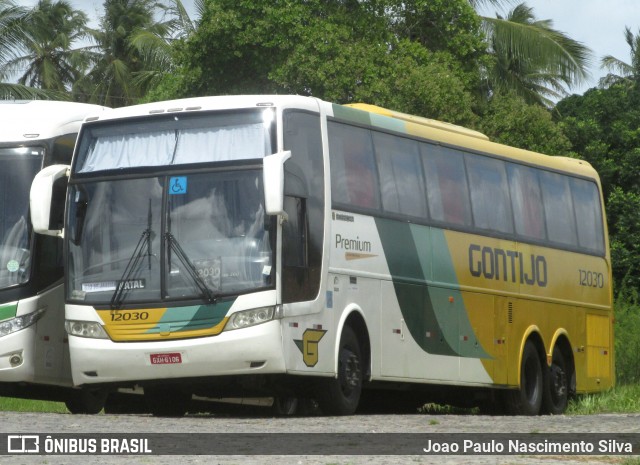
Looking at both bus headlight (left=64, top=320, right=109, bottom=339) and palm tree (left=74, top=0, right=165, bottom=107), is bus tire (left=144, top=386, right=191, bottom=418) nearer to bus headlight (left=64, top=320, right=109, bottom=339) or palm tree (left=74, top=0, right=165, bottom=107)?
bus headlight (left=64, top=320, right=109, bottom=339)

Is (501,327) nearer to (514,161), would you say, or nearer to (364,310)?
(514,161)

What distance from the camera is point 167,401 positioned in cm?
1642

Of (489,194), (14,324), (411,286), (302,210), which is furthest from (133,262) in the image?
(489,194)

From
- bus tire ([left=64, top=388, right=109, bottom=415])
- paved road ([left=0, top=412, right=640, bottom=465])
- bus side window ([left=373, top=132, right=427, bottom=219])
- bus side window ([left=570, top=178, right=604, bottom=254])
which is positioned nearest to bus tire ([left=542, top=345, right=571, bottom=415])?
bus side window ([left=570, top=178, right=604, bottom=254])

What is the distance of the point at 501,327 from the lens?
18.5m

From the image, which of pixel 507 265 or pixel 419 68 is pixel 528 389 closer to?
pixel 507 265

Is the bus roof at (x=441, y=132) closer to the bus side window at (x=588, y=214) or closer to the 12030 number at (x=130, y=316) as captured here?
the bus side window at (x=588, y=214)

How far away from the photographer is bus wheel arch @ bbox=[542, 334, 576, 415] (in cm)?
1966

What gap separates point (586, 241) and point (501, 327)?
3.09 meters

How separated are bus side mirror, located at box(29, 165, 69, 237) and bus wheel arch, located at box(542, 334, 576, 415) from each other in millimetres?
7503

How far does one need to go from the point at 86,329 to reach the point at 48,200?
1.42m

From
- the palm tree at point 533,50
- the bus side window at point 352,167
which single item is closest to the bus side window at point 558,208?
the bus side window at point 352,167

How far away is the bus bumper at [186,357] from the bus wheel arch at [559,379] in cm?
680

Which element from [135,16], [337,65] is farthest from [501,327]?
[135,16]
